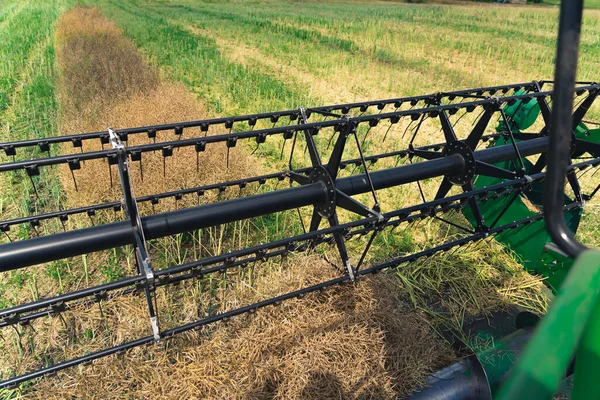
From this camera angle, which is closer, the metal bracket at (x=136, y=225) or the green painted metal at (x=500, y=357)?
the metal bracket at (x=136, y=225)

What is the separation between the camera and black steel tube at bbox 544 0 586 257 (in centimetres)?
58

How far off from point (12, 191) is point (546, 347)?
5.14 m

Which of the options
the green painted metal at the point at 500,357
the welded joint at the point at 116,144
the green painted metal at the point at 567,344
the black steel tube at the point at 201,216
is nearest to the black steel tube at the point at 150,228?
the black steel tube at the point at 201,216

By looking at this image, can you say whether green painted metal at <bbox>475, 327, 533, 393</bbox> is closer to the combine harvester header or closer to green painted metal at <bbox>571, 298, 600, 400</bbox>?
the combine harvester header

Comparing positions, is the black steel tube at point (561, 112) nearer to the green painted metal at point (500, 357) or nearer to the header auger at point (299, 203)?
the header auger at point (299, 203)

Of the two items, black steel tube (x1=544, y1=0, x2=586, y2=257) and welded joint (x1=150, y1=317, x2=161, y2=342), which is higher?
black steel tube (x1=544, y1=0, x2=586, y2=257)

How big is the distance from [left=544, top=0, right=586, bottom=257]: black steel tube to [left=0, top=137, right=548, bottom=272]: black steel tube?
1858mm

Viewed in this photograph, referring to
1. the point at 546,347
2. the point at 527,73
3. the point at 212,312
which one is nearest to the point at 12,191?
the point at 212,312

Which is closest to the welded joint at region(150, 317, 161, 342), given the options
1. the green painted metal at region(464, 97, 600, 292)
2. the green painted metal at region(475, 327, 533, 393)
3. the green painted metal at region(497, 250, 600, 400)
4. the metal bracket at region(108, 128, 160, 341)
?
the metal bracket at region(108, 128, 160, 341)

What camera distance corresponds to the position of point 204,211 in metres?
2.27

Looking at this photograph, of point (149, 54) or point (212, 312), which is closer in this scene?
point (212, 312)

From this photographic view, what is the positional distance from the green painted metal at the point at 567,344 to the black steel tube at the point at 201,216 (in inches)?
72.4

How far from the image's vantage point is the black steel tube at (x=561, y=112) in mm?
580

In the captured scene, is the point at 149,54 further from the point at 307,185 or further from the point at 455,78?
the point at 307,185
